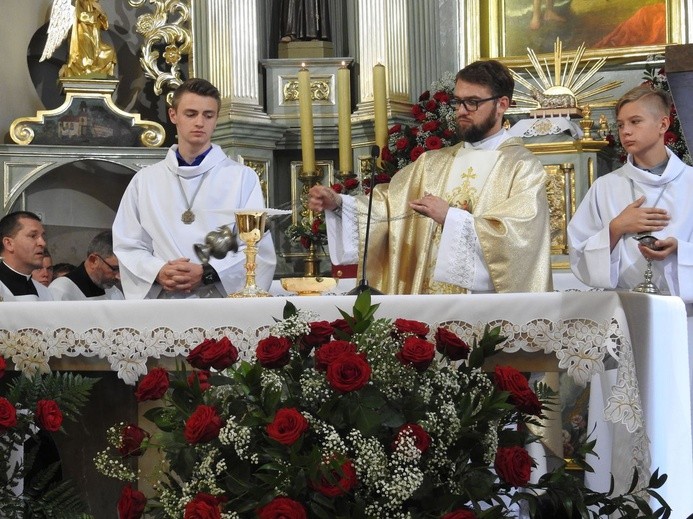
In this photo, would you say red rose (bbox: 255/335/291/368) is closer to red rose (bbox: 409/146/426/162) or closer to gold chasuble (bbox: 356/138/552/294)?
gold chasuble (bbox: 356/138/552/294)

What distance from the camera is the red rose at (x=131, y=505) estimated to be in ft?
9.11

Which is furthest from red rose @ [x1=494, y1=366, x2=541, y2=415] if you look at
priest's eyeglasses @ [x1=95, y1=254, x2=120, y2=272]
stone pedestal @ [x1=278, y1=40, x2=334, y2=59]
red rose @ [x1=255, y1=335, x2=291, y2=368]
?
stone pedestal @ [x1=278, y1=40, x2=334, y2=59]

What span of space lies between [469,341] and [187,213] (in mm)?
1580

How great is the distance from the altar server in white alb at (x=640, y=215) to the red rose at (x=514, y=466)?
168 centimetres

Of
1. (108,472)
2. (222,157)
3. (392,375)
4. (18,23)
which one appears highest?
(18,23)

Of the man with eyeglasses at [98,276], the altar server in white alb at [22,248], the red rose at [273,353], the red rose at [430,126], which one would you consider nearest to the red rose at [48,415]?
the red rose at [273,353]

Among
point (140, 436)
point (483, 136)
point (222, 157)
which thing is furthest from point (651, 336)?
point (222, 157)

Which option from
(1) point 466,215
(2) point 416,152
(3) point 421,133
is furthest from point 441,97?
(1) point 466,215

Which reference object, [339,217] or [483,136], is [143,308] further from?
[483,136]

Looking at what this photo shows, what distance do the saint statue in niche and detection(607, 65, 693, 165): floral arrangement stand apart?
201cm

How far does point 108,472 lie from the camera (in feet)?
9.61

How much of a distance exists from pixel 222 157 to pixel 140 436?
2.09m

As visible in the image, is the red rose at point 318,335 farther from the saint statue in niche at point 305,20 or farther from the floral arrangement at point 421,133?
the saint statue in niche at point 305,20

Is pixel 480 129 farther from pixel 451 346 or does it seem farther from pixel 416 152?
pixel 416 152
